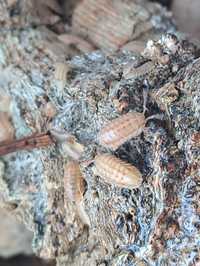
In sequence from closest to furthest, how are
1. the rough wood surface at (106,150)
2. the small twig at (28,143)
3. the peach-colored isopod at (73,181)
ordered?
the rough wood surface at (106,150) → the peach-colored isopod at (73,181) → the small twig at (28,143)

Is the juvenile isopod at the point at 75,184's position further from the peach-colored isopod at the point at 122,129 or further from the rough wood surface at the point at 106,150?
the peach-colored isopod at the point at 122,129

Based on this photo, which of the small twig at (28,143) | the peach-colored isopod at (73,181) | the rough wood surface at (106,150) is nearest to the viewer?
the rough wood surface at (106,150)

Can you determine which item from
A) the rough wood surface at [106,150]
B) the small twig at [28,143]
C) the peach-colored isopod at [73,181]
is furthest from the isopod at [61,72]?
the peach-colored isopod at [73,181]

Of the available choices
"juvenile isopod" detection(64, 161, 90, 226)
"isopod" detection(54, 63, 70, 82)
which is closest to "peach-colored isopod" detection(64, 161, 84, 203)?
"juvenile isopod" detection(64, 161, 90, 226)

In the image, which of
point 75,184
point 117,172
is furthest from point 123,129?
point 75,184

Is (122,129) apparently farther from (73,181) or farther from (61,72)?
(61,72)

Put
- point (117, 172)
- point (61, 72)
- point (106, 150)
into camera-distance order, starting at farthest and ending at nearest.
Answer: point (61, 72) < point (106, 150) < point (117, 172)
